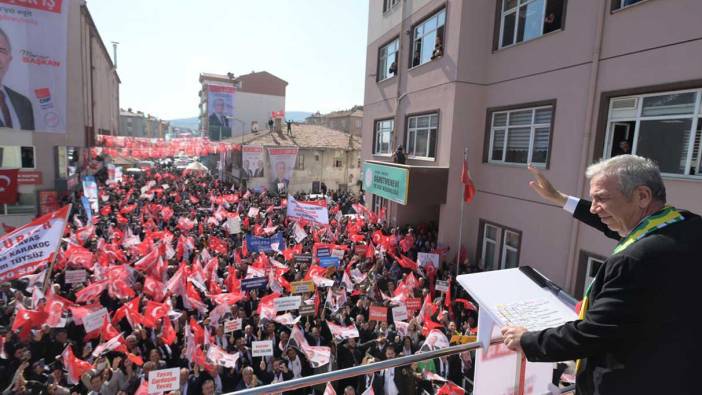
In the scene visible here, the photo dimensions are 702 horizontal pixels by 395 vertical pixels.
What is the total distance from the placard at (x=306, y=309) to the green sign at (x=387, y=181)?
570cm

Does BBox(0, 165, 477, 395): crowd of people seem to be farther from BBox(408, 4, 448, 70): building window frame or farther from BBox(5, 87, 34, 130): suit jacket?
BBox(408, 4, 448, 70): building window frame

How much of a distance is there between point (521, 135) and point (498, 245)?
3.40 meters

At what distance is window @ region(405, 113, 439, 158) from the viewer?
14.2 metres

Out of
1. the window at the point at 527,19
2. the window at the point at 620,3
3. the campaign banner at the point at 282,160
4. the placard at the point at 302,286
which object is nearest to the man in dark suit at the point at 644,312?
the placard at the point at 302,286

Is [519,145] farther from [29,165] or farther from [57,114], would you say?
[29,165]

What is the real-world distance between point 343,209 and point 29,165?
17638mm

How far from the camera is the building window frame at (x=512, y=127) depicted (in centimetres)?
1026

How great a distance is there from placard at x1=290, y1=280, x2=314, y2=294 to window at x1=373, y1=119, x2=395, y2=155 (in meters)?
10.1

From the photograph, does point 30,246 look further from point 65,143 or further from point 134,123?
point 134,123

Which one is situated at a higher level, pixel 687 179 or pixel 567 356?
pixel 687 179

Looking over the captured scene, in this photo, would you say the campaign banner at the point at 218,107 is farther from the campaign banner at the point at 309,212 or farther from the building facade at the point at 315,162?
the campaign banner at the point at 309,212

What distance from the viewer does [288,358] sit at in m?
7.17

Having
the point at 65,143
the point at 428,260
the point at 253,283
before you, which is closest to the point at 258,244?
the point at 253,283

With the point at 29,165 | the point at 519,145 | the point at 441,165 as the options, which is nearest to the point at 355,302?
the point at 441,165
